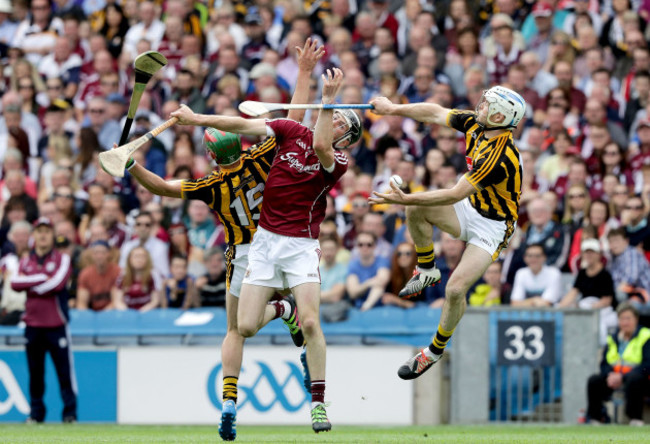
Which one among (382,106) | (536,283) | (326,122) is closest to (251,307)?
(326,122)

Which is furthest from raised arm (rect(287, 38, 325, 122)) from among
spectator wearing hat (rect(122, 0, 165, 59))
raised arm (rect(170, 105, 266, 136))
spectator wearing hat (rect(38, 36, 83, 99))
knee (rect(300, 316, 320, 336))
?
spectator wearing hat (rect(38, 36, 83, 99))

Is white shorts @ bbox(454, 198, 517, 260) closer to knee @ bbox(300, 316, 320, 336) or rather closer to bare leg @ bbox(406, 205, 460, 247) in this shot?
bare leg @ bbox(406, 205, 460, 247)

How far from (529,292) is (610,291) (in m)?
0.97

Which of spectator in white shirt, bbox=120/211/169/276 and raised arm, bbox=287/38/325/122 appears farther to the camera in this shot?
spectator in white shirt, bbox=120/211/169/276

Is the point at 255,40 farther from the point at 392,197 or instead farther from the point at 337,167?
the point at 392,197

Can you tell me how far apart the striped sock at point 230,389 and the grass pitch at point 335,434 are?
492 mm

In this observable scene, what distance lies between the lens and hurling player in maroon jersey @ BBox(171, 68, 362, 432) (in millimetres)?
11703

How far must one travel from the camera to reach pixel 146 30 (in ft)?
75.0

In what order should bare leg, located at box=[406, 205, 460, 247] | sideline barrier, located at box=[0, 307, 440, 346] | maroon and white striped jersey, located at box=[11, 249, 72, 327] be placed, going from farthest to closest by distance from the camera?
sideline barrier, located at box=[0, 307, 440, 346]
maroon and white striped jersey, located at box=[11, 249, 72, 327]
bare leg, located at box=[406, 205, 460, 247]

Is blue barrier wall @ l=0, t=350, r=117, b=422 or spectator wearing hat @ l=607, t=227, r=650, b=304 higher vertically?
spectator wearing hat @ l=607, t=227, r=650, b=304

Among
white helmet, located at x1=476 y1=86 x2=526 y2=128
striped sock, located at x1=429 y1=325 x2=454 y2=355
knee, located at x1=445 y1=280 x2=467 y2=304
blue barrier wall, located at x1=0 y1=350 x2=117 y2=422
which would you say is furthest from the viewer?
blue barrier wall, located at x1=0 y1=350 x2=117 y2=422

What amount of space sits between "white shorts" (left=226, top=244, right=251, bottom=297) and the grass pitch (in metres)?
1.38

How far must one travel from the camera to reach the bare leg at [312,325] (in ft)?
38.2

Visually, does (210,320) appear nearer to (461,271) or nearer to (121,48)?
(461,271)
